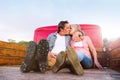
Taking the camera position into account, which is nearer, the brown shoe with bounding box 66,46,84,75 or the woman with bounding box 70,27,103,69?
the brown shoe with bounding box 66,46,84,75

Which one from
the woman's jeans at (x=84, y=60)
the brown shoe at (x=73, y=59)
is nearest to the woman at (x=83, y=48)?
the woman's jeans at (x=84, y=60)

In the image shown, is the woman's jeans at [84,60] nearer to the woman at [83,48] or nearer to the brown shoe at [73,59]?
the woman at [83,48]

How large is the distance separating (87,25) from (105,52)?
0.66m

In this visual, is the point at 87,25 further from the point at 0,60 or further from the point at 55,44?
the point at 0,60

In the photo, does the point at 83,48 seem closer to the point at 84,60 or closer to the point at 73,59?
the point at 84,60

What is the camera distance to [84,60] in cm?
336

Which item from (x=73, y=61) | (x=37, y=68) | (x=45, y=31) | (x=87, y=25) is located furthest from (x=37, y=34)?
(x=73, y=61)

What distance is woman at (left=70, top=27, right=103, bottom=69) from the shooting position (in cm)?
335

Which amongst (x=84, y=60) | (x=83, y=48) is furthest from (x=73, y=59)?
(x=83, y=48)

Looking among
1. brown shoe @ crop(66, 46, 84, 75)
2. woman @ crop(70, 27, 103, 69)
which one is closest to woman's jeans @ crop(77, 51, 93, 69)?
woman @ crop(70, 27, 103, 69)

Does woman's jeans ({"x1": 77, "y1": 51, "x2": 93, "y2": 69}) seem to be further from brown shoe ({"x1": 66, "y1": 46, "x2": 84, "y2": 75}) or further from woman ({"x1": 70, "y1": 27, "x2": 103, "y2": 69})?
brown shoe ({"x1": 66, "y1": 46, "x2": 84, "y2": 75})

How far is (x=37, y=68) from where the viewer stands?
274cm

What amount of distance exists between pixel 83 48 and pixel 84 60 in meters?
0.22

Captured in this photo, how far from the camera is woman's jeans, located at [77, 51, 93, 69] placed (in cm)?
330
